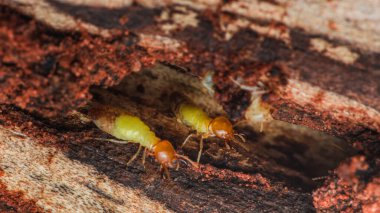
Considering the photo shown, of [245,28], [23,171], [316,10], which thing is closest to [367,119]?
[316,10]

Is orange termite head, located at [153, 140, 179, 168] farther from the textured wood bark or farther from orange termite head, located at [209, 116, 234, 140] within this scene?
orange termite head, located at [209, 116, 234, 140]

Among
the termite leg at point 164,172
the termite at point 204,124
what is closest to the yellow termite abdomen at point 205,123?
the termite at point 204,124

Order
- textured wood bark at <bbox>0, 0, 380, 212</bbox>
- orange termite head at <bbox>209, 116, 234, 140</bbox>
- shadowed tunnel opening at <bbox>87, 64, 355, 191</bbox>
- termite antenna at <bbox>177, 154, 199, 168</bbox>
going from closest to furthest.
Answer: textured wood bark at <bbox>0, 0, 380, 212</bbox>
termite antenna at <bbox>177, 154, 199, 168</bbox>
shadowed tunnel opening at <bbox>87, 64, 355, 191</bbox>
orange termite head at <bbox>209, 116, 234, 140</bbox>

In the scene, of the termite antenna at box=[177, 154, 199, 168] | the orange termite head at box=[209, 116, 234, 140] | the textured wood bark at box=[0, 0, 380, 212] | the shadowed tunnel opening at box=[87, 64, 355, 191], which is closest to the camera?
the textured wood bark at box=[0, 0, 380, 212]

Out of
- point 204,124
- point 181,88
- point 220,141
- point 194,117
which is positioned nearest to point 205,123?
point 204,124

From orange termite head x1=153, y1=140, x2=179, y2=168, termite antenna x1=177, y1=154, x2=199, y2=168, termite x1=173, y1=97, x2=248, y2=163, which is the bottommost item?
orange termite head x1=153, y1=140, x2=179, y2=168

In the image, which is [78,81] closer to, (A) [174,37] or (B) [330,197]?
(A) [174,37]

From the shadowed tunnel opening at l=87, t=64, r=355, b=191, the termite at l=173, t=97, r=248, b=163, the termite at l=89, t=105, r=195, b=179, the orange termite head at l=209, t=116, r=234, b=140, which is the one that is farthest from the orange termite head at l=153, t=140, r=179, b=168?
the orange termite head at l=209, t=116, r=234, b=140
